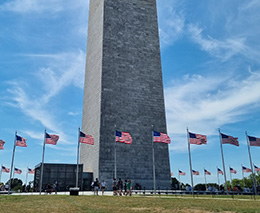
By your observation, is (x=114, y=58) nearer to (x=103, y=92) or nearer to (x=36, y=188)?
(x=103, y=92)

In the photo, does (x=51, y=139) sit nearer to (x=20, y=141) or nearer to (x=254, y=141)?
(x=20, y=141)

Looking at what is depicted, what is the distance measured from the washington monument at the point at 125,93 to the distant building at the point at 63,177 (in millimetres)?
2064

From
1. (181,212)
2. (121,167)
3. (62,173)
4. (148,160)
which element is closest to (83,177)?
(62,173)

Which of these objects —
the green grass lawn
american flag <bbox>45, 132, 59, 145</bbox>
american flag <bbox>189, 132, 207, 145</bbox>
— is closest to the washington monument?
american flag <bbox>45, 132, 59, 145</bbox>

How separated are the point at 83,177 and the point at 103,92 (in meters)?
14.3

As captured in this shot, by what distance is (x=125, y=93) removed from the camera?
46188 millimetres

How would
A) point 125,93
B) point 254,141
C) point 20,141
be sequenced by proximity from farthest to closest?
point 125,93 < point 20,141 < point 254,141

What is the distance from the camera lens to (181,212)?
12367mm

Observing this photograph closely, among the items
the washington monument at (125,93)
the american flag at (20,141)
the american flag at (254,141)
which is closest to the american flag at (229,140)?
the american flag at (254,141)

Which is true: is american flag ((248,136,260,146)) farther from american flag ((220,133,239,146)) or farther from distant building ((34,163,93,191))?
distant building ((34,163,93,191))

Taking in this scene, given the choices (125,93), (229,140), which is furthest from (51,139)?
(229,140)

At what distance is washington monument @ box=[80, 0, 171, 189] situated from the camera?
139 feet

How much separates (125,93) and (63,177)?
1742cm

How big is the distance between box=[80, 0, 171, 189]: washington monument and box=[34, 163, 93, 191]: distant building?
2.06 meters
